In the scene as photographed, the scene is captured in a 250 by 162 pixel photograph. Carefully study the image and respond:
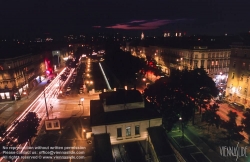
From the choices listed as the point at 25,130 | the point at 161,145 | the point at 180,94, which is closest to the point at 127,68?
the point at 180,94

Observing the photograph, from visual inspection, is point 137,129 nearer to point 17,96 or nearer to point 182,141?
point 182,141

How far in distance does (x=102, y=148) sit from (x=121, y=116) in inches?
205

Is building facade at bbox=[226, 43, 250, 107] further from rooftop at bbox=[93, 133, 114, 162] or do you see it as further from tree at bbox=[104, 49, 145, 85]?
rooftop at bbox=[93, 133, 114, 162]

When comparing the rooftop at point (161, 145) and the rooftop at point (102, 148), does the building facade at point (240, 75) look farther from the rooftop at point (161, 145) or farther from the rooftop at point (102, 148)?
the rooftop at point (102, 148)

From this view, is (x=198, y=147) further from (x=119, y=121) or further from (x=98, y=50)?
(x=98, y=50)

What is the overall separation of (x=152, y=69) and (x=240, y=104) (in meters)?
34.8

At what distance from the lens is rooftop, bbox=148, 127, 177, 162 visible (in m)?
23.7

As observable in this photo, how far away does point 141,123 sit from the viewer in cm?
2723

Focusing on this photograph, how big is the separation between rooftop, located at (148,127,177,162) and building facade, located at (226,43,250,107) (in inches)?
1052

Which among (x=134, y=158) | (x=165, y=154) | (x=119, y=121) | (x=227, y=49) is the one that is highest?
(x=227, y=49)

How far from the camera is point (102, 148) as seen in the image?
82.2ft

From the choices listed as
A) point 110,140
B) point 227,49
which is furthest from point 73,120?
point 227,49


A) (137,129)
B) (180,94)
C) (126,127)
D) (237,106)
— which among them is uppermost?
(180,94)

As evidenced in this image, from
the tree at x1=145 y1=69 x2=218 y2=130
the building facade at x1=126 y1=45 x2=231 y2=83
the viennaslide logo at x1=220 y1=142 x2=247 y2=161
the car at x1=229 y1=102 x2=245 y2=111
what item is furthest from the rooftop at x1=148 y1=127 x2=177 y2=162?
the building facade at x1=126 y1=45 x2=231 y2=83
